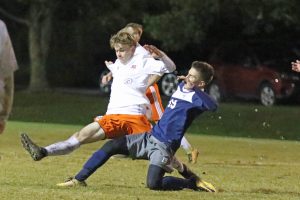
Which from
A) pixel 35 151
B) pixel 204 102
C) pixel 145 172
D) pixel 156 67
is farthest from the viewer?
pixel 145 172

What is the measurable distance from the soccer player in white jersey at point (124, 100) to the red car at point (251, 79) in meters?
18.1

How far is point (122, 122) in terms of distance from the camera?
10.9 meters

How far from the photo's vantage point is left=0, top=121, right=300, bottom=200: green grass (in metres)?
9.90

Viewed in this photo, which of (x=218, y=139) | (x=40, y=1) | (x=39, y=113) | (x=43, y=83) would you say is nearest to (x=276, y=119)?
(x=218, y=139)

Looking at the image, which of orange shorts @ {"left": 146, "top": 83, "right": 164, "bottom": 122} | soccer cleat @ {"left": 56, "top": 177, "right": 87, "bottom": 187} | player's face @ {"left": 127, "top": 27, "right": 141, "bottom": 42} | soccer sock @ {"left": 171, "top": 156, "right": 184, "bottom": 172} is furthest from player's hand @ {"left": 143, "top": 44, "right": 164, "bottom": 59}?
orange shorts @ {"left": 146, "top": 83, "right": 164, "bottom": 122}

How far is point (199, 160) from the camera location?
1509 centimetres

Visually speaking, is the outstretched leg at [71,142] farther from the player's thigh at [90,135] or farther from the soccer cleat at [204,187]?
the soccer cleat at [204,187]

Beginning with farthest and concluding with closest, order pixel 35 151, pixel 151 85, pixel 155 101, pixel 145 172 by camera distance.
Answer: pixel 155 101 < pixel 145 172 < pixel 151 85 < pixel 35 151

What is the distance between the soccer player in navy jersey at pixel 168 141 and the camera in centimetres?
1034

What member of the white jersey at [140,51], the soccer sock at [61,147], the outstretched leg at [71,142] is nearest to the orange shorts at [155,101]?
the white jersey at [140,51]

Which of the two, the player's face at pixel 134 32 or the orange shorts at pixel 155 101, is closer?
the player's face at pixel 134 32

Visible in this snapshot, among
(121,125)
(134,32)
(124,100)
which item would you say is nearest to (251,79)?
(134,32)

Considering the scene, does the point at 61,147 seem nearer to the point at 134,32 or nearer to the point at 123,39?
the point at 123,39

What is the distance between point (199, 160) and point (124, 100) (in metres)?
4.24
